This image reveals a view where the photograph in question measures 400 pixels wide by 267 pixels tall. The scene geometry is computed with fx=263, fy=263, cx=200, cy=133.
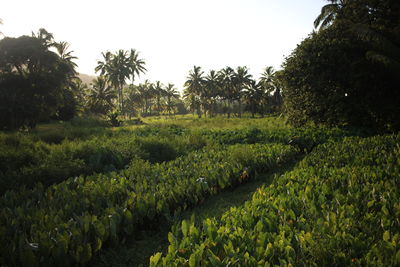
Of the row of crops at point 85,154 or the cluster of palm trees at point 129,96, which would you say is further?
the cluster of palm trees at point 129,96

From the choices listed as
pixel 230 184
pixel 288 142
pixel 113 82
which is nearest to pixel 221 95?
pixel 113 82

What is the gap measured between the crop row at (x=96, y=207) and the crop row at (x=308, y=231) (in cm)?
126

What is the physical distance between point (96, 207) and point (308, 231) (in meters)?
3.60

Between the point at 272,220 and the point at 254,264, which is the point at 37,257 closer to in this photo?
the point at 254,264

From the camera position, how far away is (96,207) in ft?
15.8

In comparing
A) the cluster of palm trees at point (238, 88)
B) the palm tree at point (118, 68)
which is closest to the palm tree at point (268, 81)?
the cluster of palm trees at point (238, 88)

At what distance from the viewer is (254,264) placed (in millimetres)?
2674

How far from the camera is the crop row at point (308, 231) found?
273 centimetres

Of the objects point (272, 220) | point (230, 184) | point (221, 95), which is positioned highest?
point (221, 95)

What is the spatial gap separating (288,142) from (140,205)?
27.3ft

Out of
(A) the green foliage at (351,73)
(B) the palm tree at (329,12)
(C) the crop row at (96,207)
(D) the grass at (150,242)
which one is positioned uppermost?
(B) the palm tree at (329,12)

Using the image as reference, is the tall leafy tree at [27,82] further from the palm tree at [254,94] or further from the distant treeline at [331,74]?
the palm tree at [254,94]

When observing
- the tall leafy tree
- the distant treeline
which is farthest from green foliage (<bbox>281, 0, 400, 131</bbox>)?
the tall leafy tree

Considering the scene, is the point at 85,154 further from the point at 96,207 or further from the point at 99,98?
the point at 99,98
